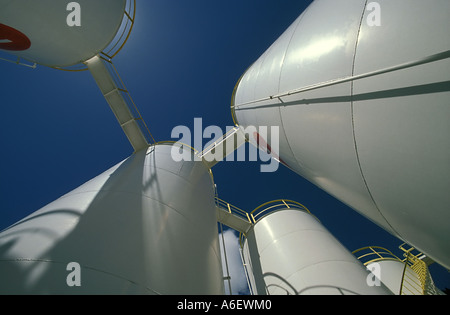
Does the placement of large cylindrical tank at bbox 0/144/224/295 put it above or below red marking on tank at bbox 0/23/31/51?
below

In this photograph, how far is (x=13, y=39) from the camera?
14.6ft

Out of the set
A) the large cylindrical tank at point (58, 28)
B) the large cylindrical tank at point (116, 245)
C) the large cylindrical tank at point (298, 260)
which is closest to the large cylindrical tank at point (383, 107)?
the large cylindrical tank at point (116, 245)

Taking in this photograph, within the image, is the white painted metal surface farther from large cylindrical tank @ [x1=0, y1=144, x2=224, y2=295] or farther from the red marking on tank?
large cylindrical tank @ [x1=0, y1=144, x2=224, y2=295]

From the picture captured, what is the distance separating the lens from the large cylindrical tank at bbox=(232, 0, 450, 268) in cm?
142

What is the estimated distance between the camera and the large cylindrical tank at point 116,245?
2.14 m

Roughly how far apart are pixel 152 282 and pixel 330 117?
299 cm

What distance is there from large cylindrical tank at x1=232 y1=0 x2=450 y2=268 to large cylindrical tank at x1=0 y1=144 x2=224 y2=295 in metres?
2.58

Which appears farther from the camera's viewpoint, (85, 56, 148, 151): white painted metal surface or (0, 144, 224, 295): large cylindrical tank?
(85, 56, 148, 151): white painted metal surface

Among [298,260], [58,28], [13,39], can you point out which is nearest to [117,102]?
[58,28]

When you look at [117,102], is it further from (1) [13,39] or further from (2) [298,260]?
(2) [298,260]

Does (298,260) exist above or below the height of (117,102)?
below

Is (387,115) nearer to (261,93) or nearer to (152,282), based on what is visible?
(261,93)

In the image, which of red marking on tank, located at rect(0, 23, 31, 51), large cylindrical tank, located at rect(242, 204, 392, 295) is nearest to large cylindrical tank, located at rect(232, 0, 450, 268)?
large cylindrical tank, located at rect(242, 204, 392, 295)

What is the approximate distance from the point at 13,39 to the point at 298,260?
9.87 metres
